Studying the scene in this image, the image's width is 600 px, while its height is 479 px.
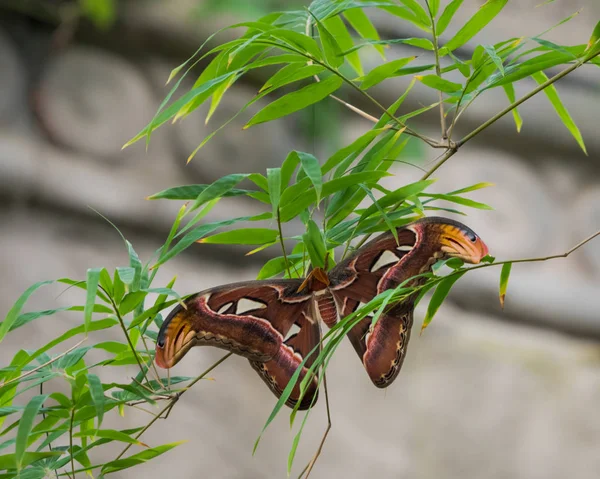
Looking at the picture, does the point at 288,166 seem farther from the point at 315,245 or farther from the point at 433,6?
the point at 433,6

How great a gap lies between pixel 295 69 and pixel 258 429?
1.36 metres

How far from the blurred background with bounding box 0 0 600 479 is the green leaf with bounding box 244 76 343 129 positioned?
3.80 ft

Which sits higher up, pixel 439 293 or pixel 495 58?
pixel 495 58

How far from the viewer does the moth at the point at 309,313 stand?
0.62 m

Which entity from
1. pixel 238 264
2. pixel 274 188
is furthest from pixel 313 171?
pixel 238 264

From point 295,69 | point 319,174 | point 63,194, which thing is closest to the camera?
point 319,174

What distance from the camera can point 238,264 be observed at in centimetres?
199

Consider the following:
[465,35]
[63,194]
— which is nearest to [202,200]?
[465,35]

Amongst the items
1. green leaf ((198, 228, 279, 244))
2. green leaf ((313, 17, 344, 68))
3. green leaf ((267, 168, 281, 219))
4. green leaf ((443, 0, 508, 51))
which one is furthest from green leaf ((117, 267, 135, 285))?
green leaf ((443, 0, 508, 51))

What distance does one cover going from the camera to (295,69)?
2.44 feet

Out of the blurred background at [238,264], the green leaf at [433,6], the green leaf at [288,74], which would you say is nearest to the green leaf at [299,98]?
the green leaf at [288,74]

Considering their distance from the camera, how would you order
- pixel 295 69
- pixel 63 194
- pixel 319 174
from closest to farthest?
pixel 319 174 < pixel 295 69 < pixel 63 194

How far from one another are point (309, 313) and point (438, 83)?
0.26m

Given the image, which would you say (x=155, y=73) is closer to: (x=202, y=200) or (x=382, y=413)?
(x=382, y=413)
